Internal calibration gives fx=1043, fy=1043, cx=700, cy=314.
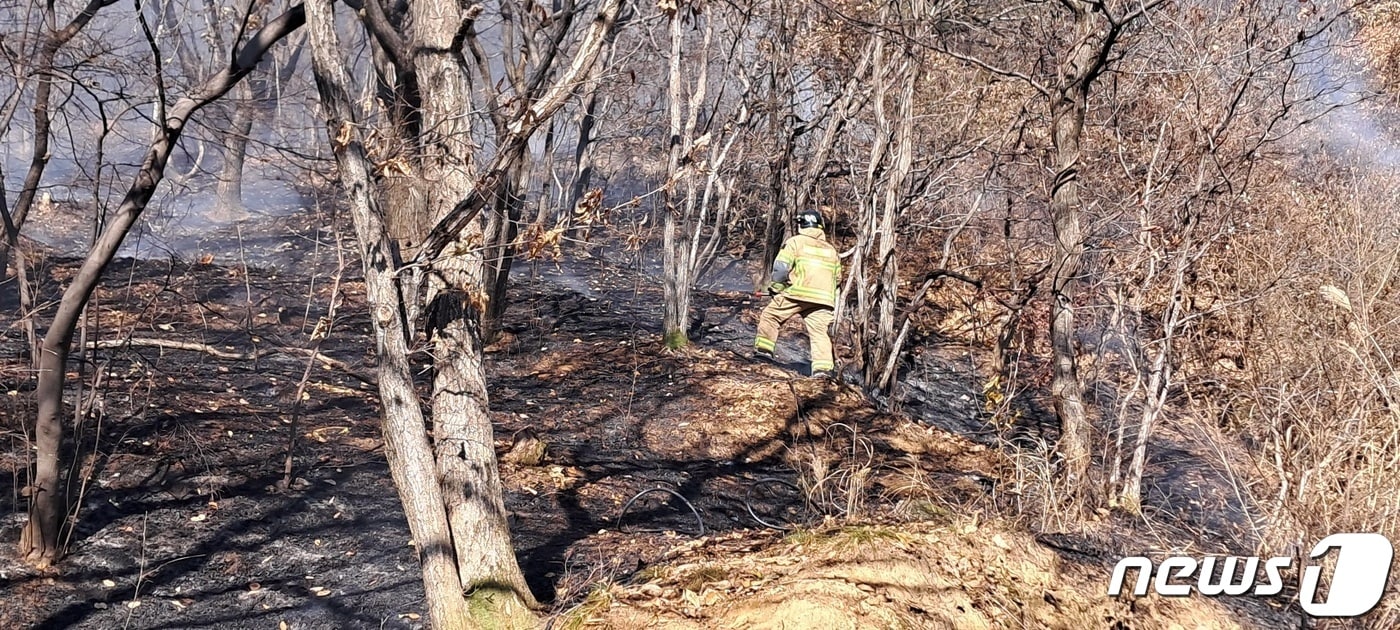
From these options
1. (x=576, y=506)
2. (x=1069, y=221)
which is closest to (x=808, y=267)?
(x=1069, y=221)

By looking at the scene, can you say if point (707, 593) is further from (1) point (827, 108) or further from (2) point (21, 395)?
(1) point (827, 108)

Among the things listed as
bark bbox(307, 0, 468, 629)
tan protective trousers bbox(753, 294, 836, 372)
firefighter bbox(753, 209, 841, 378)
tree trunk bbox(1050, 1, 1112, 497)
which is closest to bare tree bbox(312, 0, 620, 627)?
bark bbox(307, 0, 468, 629)

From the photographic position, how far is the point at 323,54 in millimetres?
4922

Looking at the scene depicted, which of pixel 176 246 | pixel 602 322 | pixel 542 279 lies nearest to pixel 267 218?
pixel 176 246

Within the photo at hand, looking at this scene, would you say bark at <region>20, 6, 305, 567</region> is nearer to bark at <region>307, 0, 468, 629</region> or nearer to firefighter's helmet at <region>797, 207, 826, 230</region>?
bark at <region>307, 0, 468, 629</region>

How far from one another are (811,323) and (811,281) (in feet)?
1.56

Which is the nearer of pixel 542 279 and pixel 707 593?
pixel 707 593

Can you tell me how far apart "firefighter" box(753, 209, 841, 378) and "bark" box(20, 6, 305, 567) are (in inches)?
215

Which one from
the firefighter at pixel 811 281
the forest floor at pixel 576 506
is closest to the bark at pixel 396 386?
the forest floor at pixel 576 506

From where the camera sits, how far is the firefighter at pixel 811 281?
32.5 feet

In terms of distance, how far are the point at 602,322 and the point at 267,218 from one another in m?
12.9

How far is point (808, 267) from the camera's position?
9.99 m

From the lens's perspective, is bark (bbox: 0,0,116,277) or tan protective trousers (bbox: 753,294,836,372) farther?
tan protective trousers (bbox: 753,294,836,372)

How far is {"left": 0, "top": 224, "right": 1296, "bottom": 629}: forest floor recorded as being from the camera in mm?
4926
